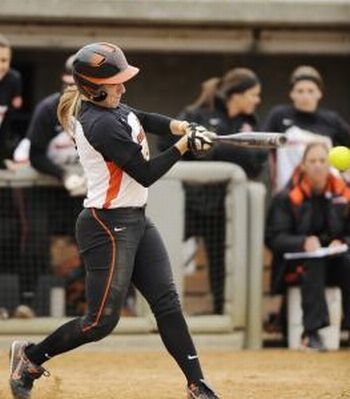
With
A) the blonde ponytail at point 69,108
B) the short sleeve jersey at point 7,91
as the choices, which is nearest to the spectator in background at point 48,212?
the short sleeve jersey at point 7,91

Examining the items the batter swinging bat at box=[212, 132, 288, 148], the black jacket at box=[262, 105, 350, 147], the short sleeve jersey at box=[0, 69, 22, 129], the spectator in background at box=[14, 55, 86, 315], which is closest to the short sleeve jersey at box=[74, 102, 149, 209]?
the batter swinging bat at box=[212, 132, 288, 148]

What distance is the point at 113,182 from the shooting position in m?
6.04

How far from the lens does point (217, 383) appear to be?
7.30m

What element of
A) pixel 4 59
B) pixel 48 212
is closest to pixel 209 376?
pixel 48 212

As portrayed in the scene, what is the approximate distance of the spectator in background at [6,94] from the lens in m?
8.85

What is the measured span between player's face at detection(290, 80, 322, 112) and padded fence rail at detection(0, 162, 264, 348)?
0.72 m

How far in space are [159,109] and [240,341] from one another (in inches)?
139

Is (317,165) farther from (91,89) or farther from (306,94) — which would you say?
(91,89)

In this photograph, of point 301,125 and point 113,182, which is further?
point 301,125

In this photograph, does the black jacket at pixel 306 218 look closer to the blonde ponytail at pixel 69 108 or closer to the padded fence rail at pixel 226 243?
the padded fence rail at pixel 226 243

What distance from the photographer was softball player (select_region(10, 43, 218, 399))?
5.88 m

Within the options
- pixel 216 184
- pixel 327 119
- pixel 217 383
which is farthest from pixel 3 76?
pixel 217 383

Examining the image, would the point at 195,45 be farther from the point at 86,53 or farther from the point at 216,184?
the point at 86,53

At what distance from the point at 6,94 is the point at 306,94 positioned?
7.25 ft
